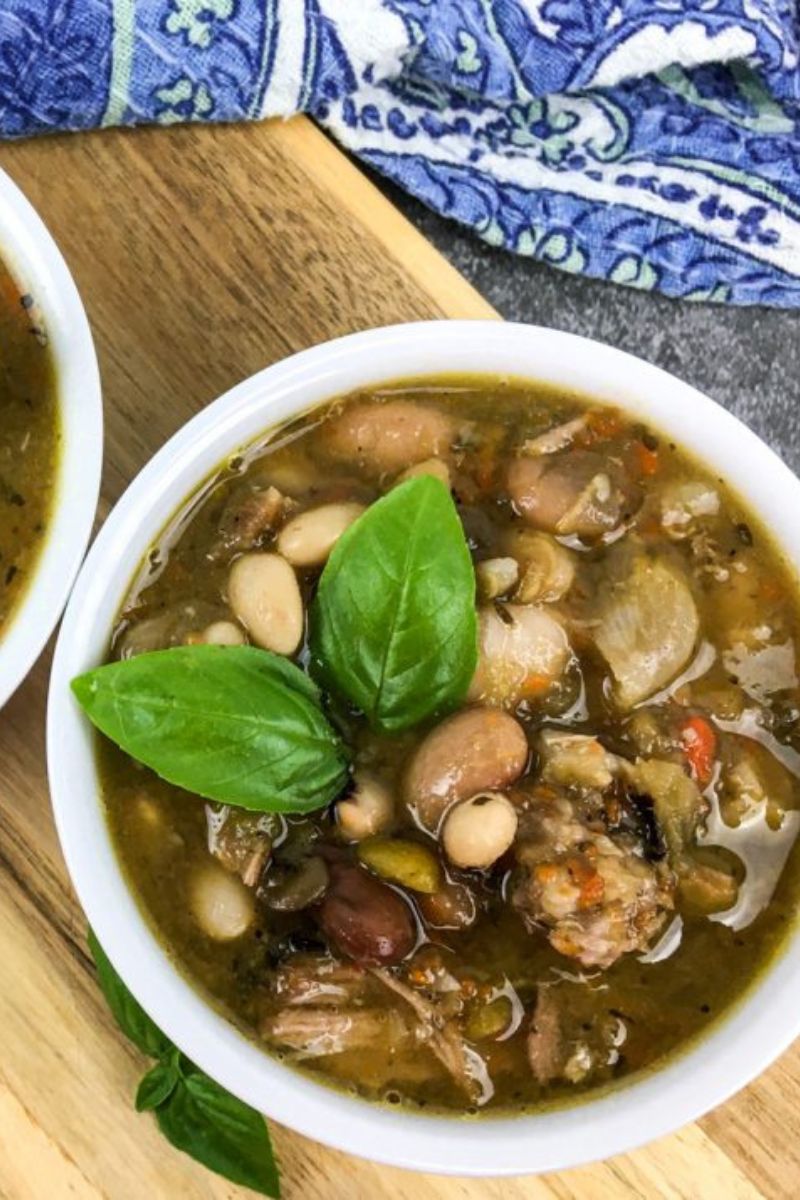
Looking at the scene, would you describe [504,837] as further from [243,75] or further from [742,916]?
[243,75]

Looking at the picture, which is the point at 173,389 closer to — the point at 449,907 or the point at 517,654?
the point at 517,654

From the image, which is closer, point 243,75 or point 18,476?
point 18,476

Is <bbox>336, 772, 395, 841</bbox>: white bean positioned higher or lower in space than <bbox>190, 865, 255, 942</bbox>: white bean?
higher

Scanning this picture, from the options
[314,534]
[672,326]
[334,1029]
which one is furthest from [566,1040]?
[672,326]

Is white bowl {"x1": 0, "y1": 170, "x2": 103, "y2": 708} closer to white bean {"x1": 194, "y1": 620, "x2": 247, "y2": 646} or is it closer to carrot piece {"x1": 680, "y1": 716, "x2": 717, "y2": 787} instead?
white bean {"x1": 194, "y1": 620, "x2": 247, "y2": 646}

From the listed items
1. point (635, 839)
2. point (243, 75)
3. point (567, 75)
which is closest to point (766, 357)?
point (567, 75)

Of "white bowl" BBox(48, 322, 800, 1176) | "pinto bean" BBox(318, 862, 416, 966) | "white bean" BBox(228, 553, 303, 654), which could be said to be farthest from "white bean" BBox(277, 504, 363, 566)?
"pinto bean" BBox(318, 862, 416, 966)

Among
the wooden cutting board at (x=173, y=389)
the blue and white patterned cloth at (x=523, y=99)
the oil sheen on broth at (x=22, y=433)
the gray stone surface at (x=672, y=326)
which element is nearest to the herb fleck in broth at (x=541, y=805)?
the oil sheen on broth at (x=22, y=433)
